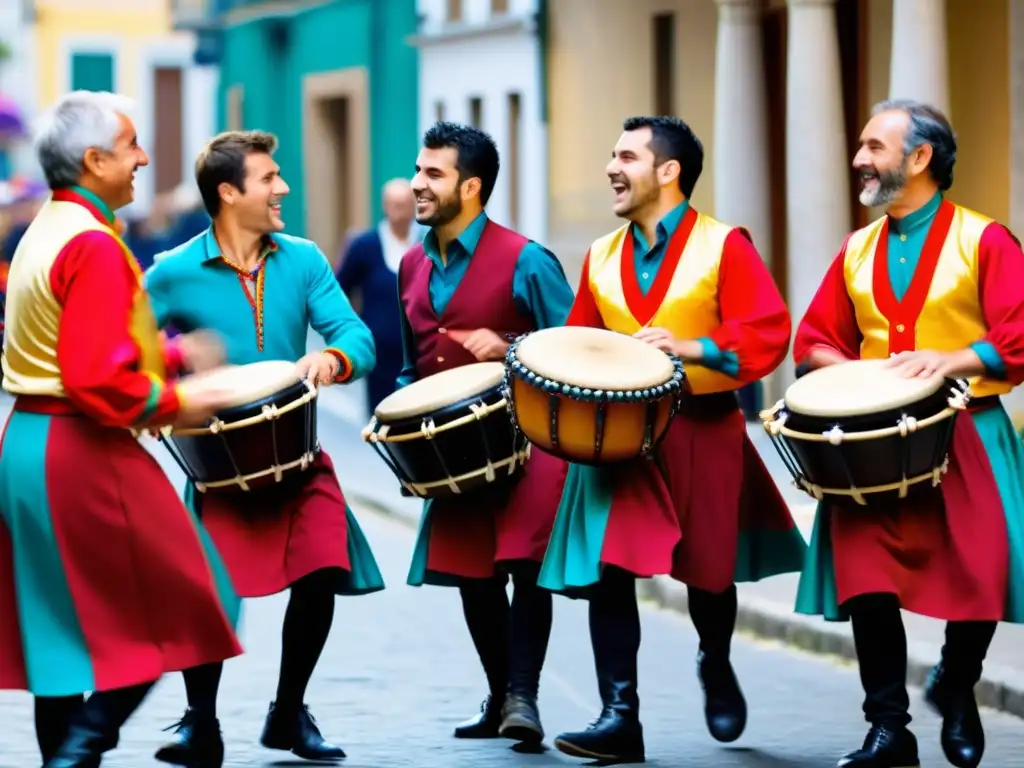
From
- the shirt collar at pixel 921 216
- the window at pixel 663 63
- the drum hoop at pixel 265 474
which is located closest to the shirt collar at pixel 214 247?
the drum hoop at pixel 265 474

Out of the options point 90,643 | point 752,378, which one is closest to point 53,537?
point 90,643

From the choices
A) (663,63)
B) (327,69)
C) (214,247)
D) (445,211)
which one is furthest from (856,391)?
(327,69)

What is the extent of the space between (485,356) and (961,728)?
5.81 feet

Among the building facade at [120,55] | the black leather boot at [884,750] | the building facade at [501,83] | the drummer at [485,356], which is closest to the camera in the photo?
the black leather boot at [884,750]

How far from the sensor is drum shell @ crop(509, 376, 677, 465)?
26.0 feet

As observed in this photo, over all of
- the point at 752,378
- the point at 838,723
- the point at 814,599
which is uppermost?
the point at 752,378

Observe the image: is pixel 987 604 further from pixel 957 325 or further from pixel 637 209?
pixel 637 209

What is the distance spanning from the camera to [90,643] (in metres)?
7.03

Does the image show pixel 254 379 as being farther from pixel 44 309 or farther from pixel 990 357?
pixel 990 357

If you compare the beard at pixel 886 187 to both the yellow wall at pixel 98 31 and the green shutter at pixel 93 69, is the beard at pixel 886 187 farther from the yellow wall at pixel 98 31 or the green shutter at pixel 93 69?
the green shutter at pixel 93 69

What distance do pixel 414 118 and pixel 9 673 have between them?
24.7 m

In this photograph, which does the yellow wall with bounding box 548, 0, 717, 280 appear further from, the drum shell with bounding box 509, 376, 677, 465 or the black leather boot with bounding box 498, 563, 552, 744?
the drum shell with bounding box 509, 376, 677, 465

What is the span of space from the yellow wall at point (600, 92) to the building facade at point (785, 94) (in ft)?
0.06

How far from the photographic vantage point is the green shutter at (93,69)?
5550cm
